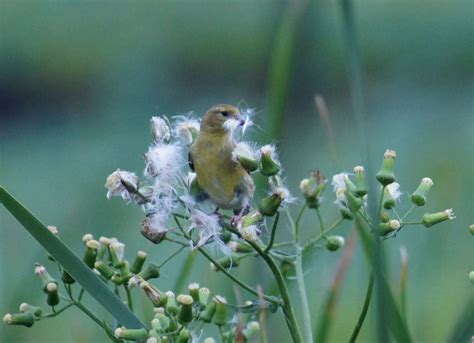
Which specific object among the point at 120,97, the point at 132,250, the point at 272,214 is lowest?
the point at 132,250

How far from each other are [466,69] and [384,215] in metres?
4.52

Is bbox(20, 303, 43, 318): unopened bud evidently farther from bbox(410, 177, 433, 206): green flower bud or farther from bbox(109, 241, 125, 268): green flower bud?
bbox(410, 177, 433, 206): green flower bud

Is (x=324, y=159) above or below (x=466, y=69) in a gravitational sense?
below

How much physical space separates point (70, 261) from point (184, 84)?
4500mm

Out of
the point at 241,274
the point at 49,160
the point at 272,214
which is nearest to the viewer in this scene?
the point at 272,214

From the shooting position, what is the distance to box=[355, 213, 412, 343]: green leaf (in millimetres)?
958

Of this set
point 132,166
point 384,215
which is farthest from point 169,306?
point 132,166

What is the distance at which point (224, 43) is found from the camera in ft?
18.8

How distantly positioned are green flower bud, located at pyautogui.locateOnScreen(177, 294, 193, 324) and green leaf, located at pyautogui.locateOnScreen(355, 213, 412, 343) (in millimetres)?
206

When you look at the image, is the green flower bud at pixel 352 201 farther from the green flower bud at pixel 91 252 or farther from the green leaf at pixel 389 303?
the green flower bud at pixel 91 252

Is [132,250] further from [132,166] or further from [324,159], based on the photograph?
[324,159]

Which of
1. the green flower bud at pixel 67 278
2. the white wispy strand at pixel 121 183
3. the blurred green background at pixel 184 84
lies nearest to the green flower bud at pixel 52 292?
the green flower bud at pixel 67 278

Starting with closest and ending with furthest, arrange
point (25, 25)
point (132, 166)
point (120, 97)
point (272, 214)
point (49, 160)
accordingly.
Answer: point (272, 214), point (132, 166), point (49, 160), point (120, 97), point (25, 25)

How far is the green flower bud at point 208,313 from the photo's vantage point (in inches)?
47.1
